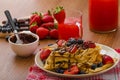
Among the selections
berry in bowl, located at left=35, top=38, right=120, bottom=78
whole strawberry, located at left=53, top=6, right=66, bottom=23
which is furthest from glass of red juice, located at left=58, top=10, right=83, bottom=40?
berry in bowl, located at left=35, top=38, right=120, bottom=78

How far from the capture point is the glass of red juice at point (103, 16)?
1588 mm

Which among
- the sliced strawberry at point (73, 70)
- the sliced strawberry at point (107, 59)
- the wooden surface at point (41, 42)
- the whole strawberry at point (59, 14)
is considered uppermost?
the whole strawberry at point (59, 14)

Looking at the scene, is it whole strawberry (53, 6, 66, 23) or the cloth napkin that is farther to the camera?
whole strawberry (53, 6, 66, 23)

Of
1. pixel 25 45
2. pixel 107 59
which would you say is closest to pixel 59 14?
pixel 25 45

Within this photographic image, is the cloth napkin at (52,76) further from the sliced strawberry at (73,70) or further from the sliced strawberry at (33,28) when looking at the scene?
the sliced strawberry at (33,28)

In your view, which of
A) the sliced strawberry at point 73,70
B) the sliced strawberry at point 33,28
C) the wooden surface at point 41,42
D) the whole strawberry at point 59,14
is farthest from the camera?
the sliced strawberry at point 33,28

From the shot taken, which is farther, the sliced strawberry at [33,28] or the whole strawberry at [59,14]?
the sliced strawberry at [33,28]

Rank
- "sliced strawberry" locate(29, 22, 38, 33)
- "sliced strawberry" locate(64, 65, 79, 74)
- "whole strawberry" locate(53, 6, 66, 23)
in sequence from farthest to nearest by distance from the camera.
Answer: "sliced strawberry" locate(29, 22, 38, 33)
"whole strawberry" locate(53, 6, 66, 23)
"sliced strawberry" locate(64, 65, 79, 74)

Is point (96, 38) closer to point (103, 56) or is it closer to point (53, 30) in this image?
point (53, 30)

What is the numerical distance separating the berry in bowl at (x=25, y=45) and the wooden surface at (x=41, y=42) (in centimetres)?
2

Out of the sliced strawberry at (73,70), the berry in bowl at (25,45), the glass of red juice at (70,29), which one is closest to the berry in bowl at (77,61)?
the sliced strawberry at (73,70)

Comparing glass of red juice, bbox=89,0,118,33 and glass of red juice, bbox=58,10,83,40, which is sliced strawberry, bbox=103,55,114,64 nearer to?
glass of red juice, bbox=58,10,83,40

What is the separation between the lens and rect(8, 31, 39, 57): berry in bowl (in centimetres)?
135

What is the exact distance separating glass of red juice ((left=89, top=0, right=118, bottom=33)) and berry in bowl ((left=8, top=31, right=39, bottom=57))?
0.34 meters
